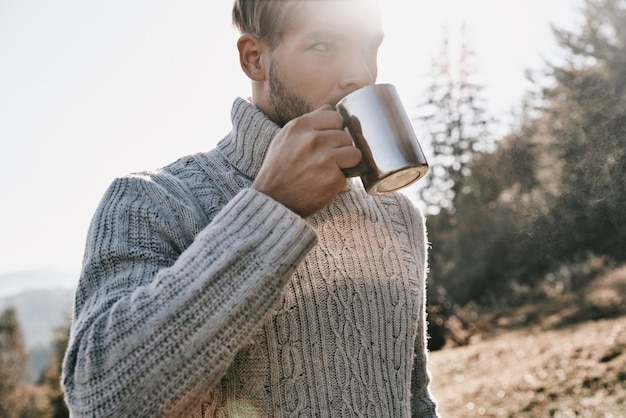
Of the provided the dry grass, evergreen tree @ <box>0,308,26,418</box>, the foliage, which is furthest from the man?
evergreen tree @ <box>0,308,26,418</box>

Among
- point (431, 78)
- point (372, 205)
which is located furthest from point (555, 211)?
point (372, 205)

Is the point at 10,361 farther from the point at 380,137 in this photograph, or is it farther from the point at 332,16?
the point at 380,137

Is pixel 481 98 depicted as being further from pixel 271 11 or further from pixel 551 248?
pixel 271 11

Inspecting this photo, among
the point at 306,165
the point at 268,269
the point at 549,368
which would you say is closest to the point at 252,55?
the point at 306,165

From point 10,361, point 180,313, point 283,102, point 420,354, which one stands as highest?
point 283,102

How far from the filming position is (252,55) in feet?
5.75

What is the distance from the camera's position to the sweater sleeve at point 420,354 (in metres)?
1.89

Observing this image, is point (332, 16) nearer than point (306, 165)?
No

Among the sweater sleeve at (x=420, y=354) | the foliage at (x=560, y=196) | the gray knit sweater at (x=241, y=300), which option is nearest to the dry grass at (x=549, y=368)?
the foliage at (x=560, y=196)

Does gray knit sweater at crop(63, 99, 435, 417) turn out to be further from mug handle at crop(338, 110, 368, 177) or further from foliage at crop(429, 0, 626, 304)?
foliage at crop(429, 0, 626, 304)

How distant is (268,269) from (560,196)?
61.4ft

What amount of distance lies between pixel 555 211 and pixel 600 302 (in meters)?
5.74

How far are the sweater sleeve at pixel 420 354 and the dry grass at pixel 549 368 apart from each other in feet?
20.4

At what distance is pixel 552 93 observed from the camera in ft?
61.7
